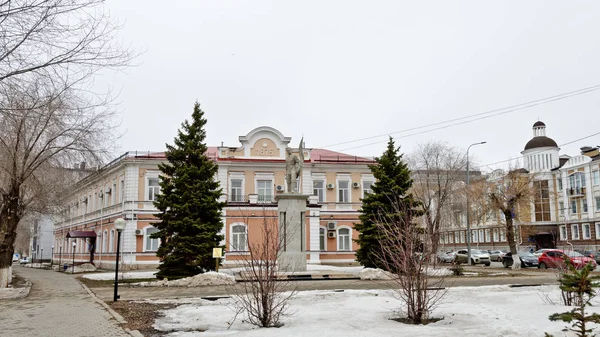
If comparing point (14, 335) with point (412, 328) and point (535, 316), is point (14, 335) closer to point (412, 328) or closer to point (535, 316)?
point (412, 328)

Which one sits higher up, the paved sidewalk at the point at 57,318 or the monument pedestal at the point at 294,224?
the monument pedestal at the point at 294,224

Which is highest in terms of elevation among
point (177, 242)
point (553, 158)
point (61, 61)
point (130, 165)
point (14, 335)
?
point (553, 158)

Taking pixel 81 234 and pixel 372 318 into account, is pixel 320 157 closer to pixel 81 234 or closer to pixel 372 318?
pixel 81 234

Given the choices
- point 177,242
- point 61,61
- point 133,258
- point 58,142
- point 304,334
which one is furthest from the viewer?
point 133,258

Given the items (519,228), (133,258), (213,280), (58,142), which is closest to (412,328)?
(213,280)

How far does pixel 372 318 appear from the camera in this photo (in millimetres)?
10727

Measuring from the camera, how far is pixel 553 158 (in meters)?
62.6

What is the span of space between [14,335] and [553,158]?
2551 inches

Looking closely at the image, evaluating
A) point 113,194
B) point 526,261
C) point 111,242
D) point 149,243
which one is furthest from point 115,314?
point 526,261

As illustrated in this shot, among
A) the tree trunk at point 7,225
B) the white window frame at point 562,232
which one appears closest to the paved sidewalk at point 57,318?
the tree trunk at point 7,225

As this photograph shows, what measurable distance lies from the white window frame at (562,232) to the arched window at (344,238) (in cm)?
3002

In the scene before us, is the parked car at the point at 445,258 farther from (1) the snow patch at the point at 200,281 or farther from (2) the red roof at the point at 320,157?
(2) the red roof at the point at 320,157

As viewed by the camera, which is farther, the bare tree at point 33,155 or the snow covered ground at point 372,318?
the bare tree at point 33,155

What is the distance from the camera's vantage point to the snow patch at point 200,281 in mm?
20891
